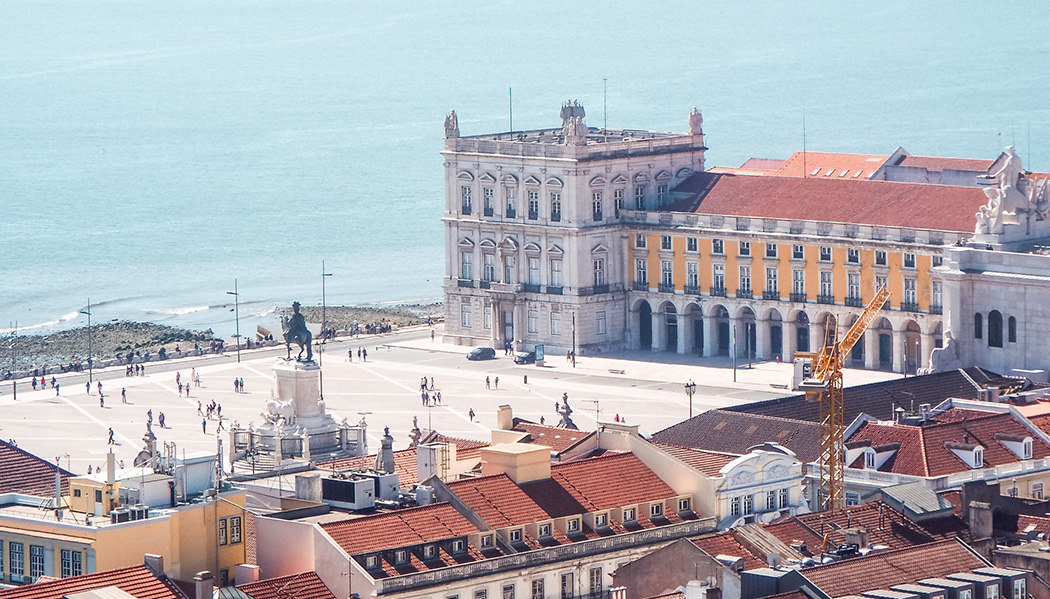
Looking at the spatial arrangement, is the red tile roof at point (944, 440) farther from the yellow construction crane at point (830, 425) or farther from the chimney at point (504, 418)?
the chimney at point (504, 418)

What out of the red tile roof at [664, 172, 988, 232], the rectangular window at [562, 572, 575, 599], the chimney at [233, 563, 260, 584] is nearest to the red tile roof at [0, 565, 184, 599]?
the chimney at [233, 563, 260, 584]

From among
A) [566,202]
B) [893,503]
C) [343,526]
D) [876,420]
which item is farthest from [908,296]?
[343,526]

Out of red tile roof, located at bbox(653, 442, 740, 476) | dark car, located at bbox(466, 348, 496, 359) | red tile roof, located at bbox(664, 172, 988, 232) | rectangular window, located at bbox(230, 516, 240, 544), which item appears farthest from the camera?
dark car, located at bbox(466, 348, 496, 359)

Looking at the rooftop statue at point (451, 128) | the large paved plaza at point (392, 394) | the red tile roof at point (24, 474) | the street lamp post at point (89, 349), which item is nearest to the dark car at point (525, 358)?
the large paved plaza at point (392, 394)

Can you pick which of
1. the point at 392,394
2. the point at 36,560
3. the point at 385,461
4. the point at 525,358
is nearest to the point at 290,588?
the point at 36,560

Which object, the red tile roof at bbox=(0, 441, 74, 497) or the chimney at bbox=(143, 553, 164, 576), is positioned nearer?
the chimney at bbox=(143, 553, 164, 576)

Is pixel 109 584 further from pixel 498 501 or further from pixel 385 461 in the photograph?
pixel 385 461

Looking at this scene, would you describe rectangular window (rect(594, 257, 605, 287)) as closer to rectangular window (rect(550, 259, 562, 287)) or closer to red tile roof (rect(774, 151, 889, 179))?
rectangular window (rect(550, 259, 562, 287))
